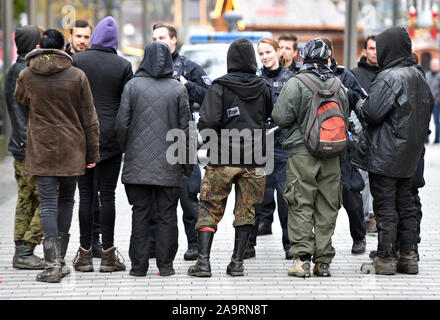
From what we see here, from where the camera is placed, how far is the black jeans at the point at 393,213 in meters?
7.34

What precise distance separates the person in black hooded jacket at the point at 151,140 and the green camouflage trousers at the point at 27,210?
90cm

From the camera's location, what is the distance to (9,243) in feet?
28.7

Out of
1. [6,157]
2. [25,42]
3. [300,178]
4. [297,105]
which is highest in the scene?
[25,42]

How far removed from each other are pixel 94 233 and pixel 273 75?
2.12m

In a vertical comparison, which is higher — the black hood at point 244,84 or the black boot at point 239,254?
the black hood at point 244,84

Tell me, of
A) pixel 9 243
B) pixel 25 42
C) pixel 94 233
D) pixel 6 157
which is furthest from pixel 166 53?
pixel 6 157

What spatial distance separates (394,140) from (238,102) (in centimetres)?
126

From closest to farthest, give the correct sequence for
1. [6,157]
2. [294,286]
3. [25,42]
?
[294,286] → [25,42] → [6,157]

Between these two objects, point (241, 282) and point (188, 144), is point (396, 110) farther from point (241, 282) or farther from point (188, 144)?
point (241, 282)

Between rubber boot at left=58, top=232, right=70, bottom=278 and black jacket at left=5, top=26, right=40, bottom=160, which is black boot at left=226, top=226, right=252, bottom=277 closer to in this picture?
rubber boot at left=58, top=232, right=70, bottom=278

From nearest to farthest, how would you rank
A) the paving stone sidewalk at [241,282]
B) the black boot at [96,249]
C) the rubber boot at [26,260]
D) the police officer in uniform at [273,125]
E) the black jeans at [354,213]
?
the paving stone sidewalk at [241,282] < the rubber boot at [26,260] < the black boot at [96,249] < the police officer in uniform at [273,125] < the black jeans at [354,213]

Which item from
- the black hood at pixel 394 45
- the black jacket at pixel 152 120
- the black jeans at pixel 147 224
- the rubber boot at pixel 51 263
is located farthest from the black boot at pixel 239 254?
the black hood at pixel 394 45

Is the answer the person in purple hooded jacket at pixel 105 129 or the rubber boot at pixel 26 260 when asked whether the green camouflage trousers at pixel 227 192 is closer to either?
the person in purple hooded jacket at pixel 105 129

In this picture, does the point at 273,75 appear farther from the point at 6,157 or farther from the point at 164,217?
the point at 6,157
